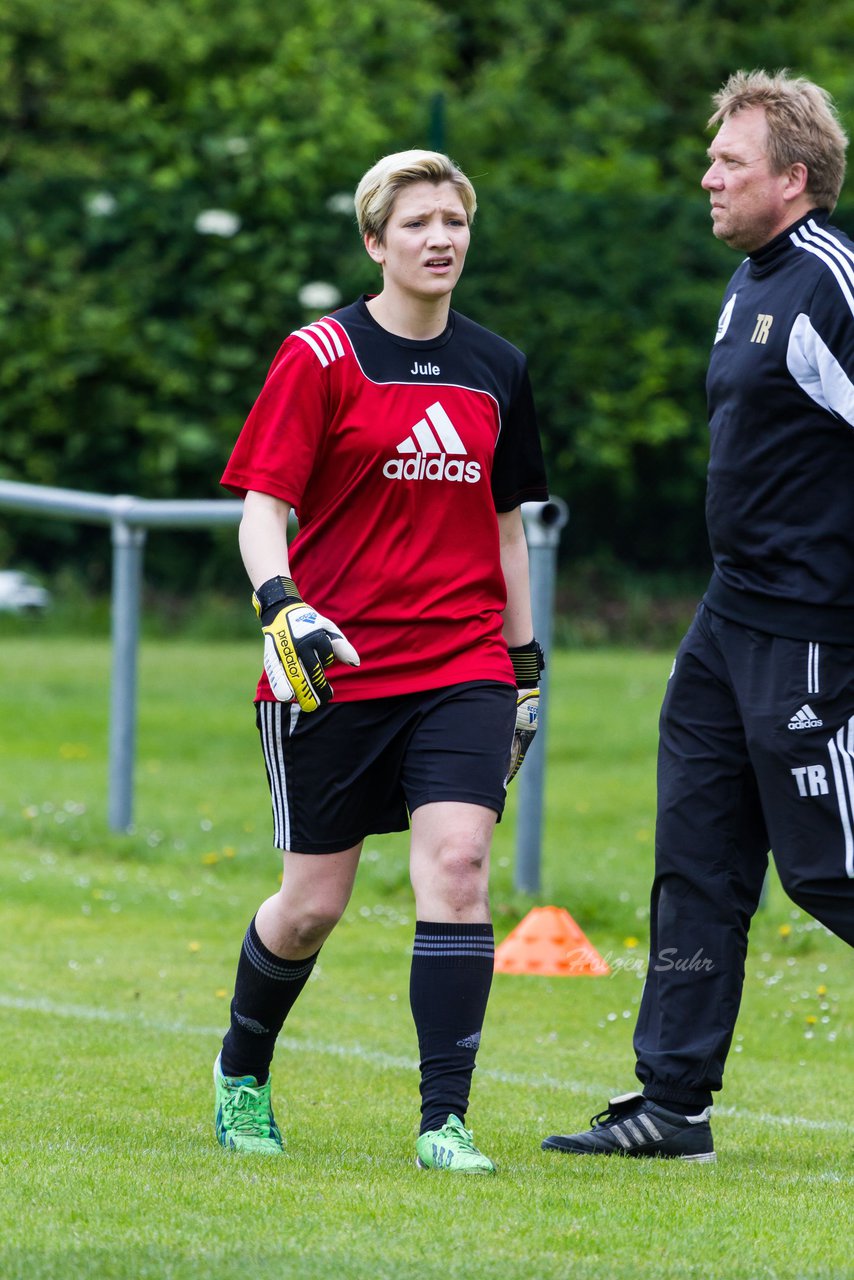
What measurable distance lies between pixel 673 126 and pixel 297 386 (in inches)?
956

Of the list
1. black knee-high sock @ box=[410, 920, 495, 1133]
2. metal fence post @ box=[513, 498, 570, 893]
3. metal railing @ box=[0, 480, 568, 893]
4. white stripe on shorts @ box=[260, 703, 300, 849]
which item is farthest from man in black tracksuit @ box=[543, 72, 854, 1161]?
metal railing @ box=[0, 480, 568, 893]

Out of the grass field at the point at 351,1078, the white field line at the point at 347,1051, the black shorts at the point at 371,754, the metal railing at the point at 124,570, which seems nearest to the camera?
the grass field at the point at 351,1078

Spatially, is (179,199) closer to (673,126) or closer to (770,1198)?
(673,126)

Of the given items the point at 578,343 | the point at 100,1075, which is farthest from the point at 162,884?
the point at 578,343

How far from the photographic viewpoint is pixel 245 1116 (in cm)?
452

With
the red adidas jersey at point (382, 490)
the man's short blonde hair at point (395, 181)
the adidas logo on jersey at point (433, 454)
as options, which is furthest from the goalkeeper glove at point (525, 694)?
the man's short blonde hair at point (395, 181)

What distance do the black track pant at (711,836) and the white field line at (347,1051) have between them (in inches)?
22.1

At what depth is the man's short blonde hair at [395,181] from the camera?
177 inches

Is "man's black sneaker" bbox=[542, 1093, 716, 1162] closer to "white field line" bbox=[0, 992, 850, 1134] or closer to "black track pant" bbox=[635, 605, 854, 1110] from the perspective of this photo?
"black track pant" bbox=[635, 605, 854, 1110]

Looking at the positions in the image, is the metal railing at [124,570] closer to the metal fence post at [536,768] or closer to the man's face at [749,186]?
the metal fence post at [536,768]

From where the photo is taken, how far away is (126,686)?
9453mm

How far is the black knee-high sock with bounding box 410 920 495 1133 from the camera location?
4.26 m

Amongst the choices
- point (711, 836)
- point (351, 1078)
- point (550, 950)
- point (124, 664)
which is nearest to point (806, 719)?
point (711, 836)

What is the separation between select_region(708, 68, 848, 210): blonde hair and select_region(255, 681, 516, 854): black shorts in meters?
1.32
